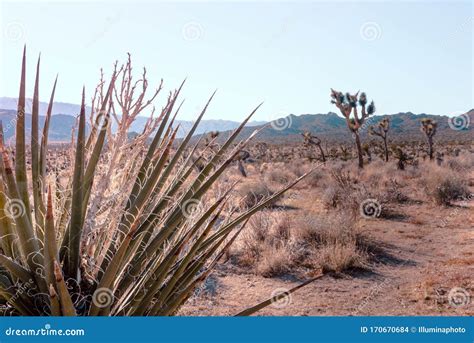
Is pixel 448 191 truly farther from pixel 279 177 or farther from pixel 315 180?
pixel 279 177

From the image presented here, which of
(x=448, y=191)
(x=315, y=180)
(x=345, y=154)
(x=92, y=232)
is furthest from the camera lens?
(x=345, y=154)

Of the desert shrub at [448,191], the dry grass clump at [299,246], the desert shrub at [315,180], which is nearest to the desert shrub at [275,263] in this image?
the dry grass clump at [299,246]

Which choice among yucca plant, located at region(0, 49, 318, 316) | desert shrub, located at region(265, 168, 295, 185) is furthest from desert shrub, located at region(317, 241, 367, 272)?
desert shrub, located at region(265, 168, 295, 185)

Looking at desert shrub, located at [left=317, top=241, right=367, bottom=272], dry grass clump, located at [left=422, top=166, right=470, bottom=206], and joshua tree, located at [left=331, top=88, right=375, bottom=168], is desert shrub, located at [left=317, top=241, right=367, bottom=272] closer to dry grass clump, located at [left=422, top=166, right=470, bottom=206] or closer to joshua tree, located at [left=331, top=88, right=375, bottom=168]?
dry grass clump, located at [left=422, top=166, right=470, bottom=206]

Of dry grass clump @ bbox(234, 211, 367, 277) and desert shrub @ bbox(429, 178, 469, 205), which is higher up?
desert shrub @ bbox(429, 178, 469, 205)

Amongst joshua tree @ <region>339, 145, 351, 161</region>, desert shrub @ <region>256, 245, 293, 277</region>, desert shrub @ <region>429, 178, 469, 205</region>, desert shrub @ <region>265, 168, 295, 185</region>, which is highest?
joshua tree @ <region>339, 145, 351, 161</region>

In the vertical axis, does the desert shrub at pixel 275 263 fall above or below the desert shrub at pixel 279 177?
below

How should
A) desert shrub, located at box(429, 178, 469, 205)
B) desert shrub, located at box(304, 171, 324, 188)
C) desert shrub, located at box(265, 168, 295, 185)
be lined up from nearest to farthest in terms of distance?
desert shrub, located at box(429, 178, 469, 205) < desert shrub, located at box(304, 171, 324, 188) < desert shrub, located at box(265, 168, 295, 185)

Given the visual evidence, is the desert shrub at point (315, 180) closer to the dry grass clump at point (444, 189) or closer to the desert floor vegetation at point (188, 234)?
the desert floor vegetation at point (188, 234)

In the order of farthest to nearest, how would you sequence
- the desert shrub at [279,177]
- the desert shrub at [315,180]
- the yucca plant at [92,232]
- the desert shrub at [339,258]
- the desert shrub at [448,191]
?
the desert shrub at [279,177]
the desert shrub at [315,180]
the desert shrub at [448,191]
the desert shrub at [339,258]
the yucca plant at [92,232]

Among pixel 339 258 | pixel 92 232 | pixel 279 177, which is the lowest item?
pixel 339 258

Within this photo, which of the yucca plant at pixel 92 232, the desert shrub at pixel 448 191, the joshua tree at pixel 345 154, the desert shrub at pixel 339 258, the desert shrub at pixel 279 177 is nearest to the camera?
the yucca plant at pixel 92 232

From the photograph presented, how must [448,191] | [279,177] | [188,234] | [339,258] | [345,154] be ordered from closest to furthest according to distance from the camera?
[188,234] < [339,258] < [448,191] < [279,177] < [345,154]

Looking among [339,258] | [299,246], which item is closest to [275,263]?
[339,258]
